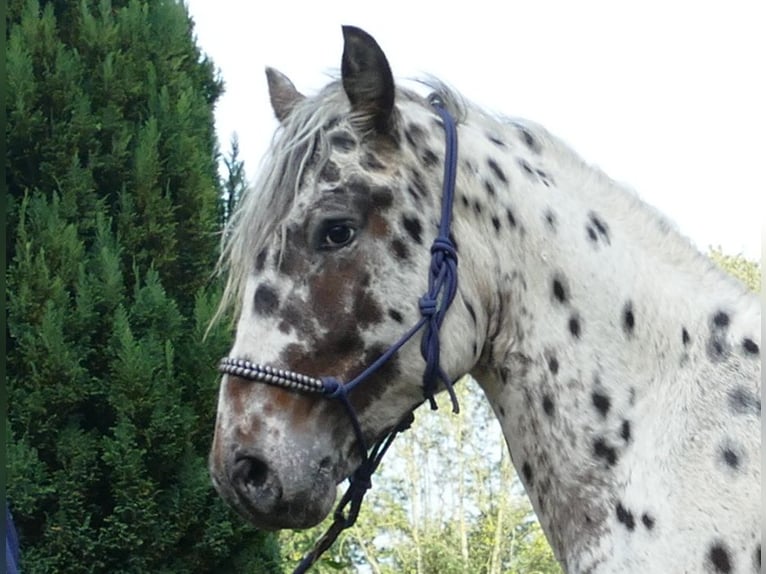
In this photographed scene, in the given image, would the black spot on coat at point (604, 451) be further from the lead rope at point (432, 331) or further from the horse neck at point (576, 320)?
the lead rope at point (432, 331)

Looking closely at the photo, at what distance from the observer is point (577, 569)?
7.96ft

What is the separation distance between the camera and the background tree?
4598 millimetres

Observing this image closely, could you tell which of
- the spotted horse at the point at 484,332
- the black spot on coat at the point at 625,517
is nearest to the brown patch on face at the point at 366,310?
the spotted horse at the point at 484,332

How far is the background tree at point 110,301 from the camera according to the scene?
460 centimetres

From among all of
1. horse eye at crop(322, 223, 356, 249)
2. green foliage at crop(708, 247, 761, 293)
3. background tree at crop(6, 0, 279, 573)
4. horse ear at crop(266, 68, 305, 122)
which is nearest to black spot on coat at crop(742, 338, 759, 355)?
horse eye at crop(322, 223, 356, 249)

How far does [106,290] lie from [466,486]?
40.9 feet

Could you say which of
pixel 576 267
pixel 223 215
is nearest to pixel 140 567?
pixel 223 215

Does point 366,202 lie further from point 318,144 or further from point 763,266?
point 763,266

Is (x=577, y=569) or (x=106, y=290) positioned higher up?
(x=577, y=569)

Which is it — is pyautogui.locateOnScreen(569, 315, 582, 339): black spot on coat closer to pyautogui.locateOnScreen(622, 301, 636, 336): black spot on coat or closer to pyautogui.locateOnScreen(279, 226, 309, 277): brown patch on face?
pyautogui.locateOnScreen(622, 301, 636, 336): black spot on coat

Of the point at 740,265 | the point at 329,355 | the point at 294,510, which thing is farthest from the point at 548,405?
the point at 740,265

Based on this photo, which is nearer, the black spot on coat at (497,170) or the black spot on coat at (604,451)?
the black spot on coat at (604,451)

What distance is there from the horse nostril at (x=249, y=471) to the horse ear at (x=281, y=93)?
1.13 m

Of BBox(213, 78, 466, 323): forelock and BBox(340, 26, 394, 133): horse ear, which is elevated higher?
BBox(340, 26, 394, 133): horse ear
